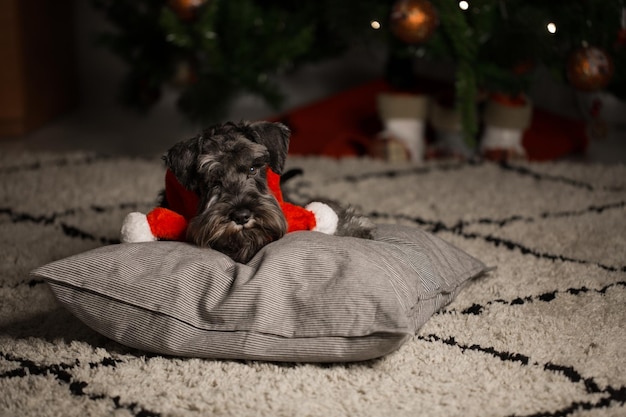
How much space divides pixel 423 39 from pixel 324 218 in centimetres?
168

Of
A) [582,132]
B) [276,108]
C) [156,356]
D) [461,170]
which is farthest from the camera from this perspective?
[582,132]

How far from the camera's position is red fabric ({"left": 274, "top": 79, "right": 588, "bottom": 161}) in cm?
396

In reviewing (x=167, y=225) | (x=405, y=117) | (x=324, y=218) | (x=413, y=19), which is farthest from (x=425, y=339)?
(x=405, y=117)

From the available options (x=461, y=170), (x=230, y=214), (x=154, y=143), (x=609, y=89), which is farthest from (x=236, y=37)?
(x=230, y=214)

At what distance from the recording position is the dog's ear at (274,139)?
1941mm

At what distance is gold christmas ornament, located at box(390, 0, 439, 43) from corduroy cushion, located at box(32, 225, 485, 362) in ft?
5.83

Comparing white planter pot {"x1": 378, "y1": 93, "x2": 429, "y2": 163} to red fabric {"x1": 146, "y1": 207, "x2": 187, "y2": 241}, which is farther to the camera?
Result: white planter pot {"x1": 378, "y1": 93, "x2": 429, "y2": 163}

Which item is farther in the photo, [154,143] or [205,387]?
[154,143]

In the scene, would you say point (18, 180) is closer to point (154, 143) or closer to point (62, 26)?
point (154, 143)

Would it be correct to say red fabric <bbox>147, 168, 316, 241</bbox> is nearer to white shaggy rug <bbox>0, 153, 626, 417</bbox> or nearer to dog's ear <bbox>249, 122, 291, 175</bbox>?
dog's ear <bbox>249, 122, 291, 175</bbox>

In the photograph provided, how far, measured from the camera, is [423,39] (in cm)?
341

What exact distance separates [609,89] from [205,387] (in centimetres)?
285

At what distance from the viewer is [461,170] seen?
355 cm

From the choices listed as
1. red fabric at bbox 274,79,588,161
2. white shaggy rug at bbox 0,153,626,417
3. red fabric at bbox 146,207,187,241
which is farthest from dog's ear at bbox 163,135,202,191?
red fabric at bbox 274,79,588,161
